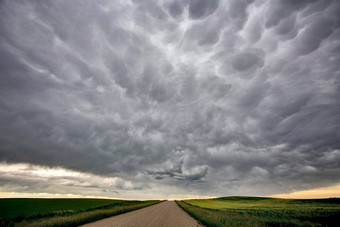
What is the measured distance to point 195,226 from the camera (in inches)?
655

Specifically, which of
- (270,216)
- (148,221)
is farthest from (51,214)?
(270,216)

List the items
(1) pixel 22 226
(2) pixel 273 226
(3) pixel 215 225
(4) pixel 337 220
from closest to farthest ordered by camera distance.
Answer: (1) pixel 22 226 < (3) pixel 215 225 < (2) pixel 273 226 < (4) pixel 337 220

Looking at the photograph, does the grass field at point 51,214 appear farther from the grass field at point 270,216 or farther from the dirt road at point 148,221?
the grass field at point 270,216

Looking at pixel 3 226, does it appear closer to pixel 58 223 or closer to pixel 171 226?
pixel 58 223

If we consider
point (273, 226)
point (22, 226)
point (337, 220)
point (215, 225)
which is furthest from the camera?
point (337, 220)

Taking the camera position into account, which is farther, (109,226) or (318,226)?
(318,226)

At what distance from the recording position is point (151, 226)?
15625 millimetres

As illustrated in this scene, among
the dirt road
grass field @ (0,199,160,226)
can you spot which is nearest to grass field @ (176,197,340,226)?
the dirt road

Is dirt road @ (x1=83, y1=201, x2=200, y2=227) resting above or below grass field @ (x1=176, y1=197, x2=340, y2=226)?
above

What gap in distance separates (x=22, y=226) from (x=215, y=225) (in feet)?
50.2

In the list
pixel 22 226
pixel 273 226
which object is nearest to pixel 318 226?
pixel 273 226

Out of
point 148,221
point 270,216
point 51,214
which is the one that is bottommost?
point 270,216

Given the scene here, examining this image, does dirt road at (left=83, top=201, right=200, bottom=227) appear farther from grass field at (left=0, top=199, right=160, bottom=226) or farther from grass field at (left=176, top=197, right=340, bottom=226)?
grass field at (left=176, top=197, right=340, bottom=226)

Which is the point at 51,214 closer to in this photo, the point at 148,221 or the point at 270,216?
the point at 148,221
